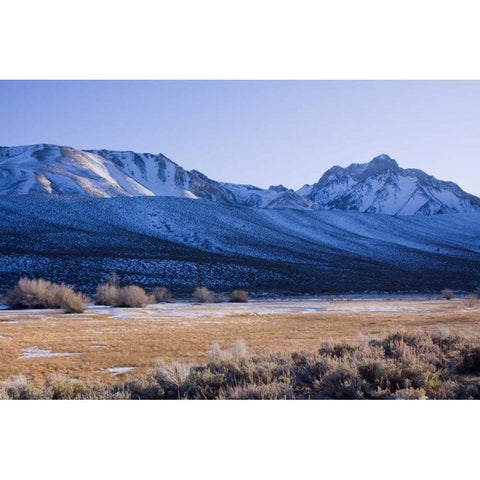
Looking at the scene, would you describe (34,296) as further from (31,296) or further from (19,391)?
Answer: (19,391)

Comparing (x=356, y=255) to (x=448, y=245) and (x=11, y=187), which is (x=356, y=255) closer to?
(x=448, y=245)

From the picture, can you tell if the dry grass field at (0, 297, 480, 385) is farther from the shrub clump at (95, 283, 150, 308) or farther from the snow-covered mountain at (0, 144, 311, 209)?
the snow-covered mountain at (0, 144, 311, 209)

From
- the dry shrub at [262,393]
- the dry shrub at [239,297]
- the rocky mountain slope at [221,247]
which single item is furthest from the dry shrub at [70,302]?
the dry shrub at [262,393]

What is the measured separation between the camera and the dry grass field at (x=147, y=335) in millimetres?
11570

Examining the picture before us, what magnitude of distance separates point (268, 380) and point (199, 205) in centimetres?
8819

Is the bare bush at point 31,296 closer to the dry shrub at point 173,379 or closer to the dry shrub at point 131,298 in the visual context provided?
the dry shrub at point 131,298

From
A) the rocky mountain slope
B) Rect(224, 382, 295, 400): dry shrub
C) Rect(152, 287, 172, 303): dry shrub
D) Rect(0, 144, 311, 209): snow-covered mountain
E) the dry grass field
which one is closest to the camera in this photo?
Rect(224, 382, 295, 400): dry shrub

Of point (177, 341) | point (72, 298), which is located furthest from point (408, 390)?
point (72, 298)

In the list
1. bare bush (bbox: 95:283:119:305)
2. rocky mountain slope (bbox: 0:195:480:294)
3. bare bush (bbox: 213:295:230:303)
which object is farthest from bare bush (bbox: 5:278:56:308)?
bare bush (bbox: 213:295:230:303)

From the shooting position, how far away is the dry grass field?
1157 centimetres

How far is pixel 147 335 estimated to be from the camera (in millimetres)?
17281

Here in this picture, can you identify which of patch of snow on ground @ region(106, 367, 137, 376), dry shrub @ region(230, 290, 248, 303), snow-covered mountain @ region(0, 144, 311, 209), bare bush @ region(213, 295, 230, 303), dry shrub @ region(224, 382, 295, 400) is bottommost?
bare bush @ region(213, 295, 230, 303)

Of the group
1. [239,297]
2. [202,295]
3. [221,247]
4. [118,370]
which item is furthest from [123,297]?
[221,247]

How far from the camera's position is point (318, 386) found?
23.0 feet
